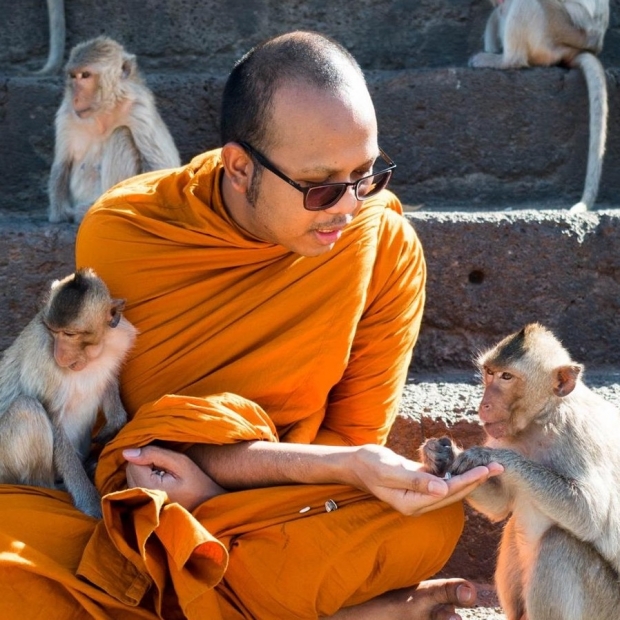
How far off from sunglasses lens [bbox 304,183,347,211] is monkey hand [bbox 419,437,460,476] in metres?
0.80

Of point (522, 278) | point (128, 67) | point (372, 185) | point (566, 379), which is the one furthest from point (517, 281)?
point (128, 67)

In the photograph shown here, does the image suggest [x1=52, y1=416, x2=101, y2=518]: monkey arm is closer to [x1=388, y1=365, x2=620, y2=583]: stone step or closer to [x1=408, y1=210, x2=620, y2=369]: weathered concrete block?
[x1=388, y1=365, x2=620, y2=583]: stone step

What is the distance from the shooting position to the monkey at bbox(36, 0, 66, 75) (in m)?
7.48

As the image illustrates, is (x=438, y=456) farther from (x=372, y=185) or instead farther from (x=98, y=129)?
(x=98, y=129)

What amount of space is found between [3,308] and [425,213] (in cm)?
200

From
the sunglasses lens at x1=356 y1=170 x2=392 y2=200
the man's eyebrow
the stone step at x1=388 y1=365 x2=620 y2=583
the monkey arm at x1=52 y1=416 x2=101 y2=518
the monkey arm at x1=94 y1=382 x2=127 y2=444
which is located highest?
the man's eyebrow

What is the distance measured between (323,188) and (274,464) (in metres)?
0.86

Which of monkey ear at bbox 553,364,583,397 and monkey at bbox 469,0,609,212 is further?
monkey at bbox 469,0,609,212

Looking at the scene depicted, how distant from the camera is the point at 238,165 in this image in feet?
12.4

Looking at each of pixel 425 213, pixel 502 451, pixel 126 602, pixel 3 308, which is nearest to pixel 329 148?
pixel 502 451

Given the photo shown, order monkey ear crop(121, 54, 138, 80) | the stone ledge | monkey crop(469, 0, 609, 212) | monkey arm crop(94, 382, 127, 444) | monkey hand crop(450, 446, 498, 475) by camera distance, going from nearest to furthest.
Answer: monkey hand crop(450, 446, 498, 475), monkey arm crop(94, 382, 127, 444), the stone ledge, monkey ear crop(121, 54, 138, 80), monkey crop(469, 0, 609, 212)

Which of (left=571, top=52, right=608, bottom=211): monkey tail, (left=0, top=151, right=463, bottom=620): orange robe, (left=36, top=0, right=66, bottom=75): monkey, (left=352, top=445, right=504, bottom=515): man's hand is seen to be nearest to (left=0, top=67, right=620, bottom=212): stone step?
(left=571, top=52, right=608, bottom=211): monkey tail

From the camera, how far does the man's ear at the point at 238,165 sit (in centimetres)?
373

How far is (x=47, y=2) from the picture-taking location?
7547mm
